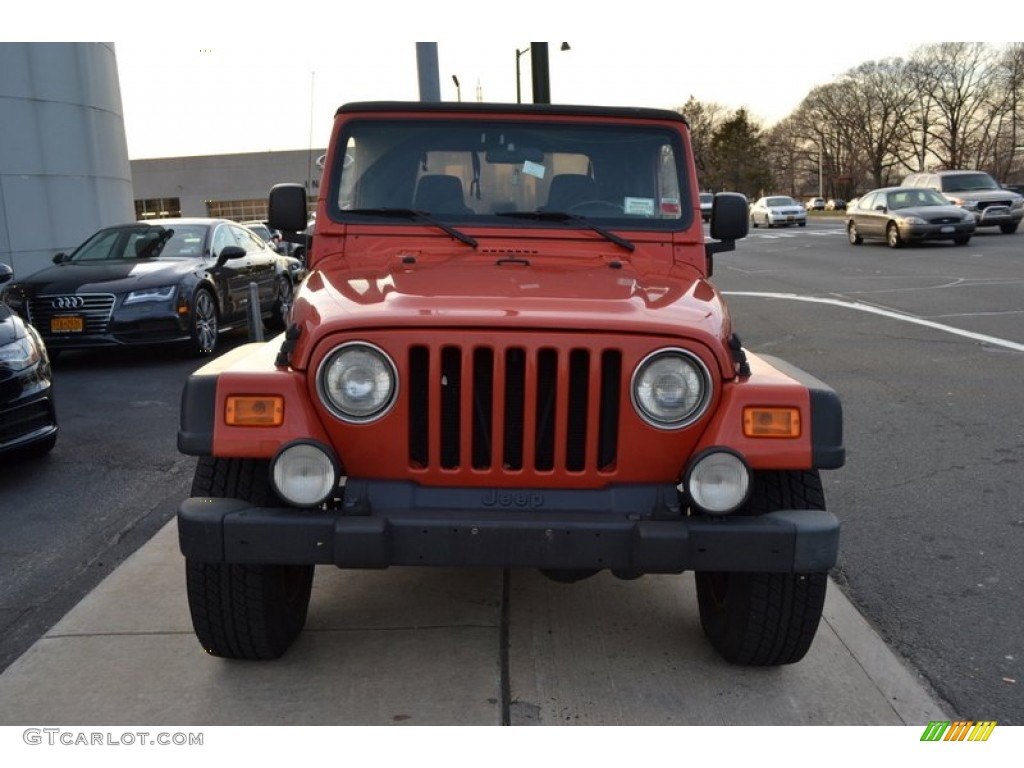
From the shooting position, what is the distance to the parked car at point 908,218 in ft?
Result: 75.5

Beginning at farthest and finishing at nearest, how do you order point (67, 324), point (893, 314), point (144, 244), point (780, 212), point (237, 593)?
1. point (780, 212)
2. point (893, 314)
3. point (144, 244)
4. point (67, 324)
5. point (237, 593)

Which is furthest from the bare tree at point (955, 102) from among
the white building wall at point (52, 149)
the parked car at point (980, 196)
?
the white building wall at point (52, 149)

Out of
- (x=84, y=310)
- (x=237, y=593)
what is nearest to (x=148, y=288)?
(x=84, y=310)

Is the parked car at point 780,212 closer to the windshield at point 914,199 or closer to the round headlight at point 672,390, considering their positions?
the windshield at point 914,199

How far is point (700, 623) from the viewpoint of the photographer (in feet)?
12.7

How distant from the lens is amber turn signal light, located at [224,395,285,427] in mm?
3061

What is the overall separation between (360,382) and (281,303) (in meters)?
10.0

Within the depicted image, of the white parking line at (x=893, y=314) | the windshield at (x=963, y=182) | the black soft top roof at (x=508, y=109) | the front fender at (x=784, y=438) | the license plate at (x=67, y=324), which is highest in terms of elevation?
the black soft top roof at (x=508, y=109)

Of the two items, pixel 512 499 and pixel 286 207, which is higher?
pixel 286 207

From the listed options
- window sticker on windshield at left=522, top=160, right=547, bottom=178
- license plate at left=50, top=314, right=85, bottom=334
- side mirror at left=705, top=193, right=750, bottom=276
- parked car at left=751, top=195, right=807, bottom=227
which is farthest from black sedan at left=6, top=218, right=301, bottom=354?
parked car at left=751, top=195, right=807, bottom=227

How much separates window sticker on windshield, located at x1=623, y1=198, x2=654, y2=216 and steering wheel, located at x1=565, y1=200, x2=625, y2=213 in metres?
0.03

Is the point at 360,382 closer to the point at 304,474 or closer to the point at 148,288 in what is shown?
the point at 304,474

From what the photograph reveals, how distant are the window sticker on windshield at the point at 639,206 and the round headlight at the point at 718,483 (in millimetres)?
1698

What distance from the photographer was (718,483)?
3.01 meters
